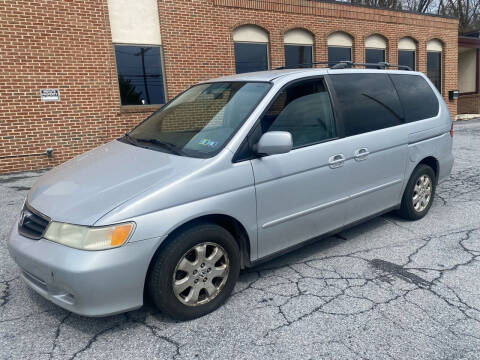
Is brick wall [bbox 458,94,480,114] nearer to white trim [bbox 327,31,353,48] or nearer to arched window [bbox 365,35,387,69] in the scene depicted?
arched window [bbox 365,35,387,69]

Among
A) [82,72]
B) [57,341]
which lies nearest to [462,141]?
[82,72]

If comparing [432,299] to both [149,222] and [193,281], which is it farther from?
[149,222]

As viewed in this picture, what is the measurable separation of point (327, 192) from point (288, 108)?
0.82 metres

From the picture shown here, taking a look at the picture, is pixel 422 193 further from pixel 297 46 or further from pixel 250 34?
pixel 297 46

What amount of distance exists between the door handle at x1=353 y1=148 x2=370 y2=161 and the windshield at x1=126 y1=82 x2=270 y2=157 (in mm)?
1080

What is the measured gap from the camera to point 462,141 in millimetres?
10898

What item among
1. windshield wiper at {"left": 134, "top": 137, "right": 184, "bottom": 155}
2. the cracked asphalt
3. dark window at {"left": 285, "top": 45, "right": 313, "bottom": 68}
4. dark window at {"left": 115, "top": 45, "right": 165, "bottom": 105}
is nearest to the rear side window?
the cracked asphalt

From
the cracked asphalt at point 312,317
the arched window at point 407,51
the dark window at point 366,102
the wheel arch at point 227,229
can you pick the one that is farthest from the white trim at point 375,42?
the wheel arch at point 227,229

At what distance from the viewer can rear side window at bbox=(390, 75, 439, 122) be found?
4.51 metres

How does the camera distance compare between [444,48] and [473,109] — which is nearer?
[444,48]

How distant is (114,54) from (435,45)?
41.9 feet

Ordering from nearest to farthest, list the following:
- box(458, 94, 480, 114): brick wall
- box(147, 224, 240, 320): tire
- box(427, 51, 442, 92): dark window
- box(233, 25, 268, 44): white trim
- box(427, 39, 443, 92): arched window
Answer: box(147, 224, 240, 320): tire
box(233, 25, 268, 44): white trim
box(427, 39, 443, 92): arched window
box(427, 51, 442, 92): dark window
box(458, 94, 480, 114): brick wall

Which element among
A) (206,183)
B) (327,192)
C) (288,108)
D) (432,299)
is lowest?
(432,299)

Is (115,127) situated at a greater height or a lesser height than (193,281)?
greater
